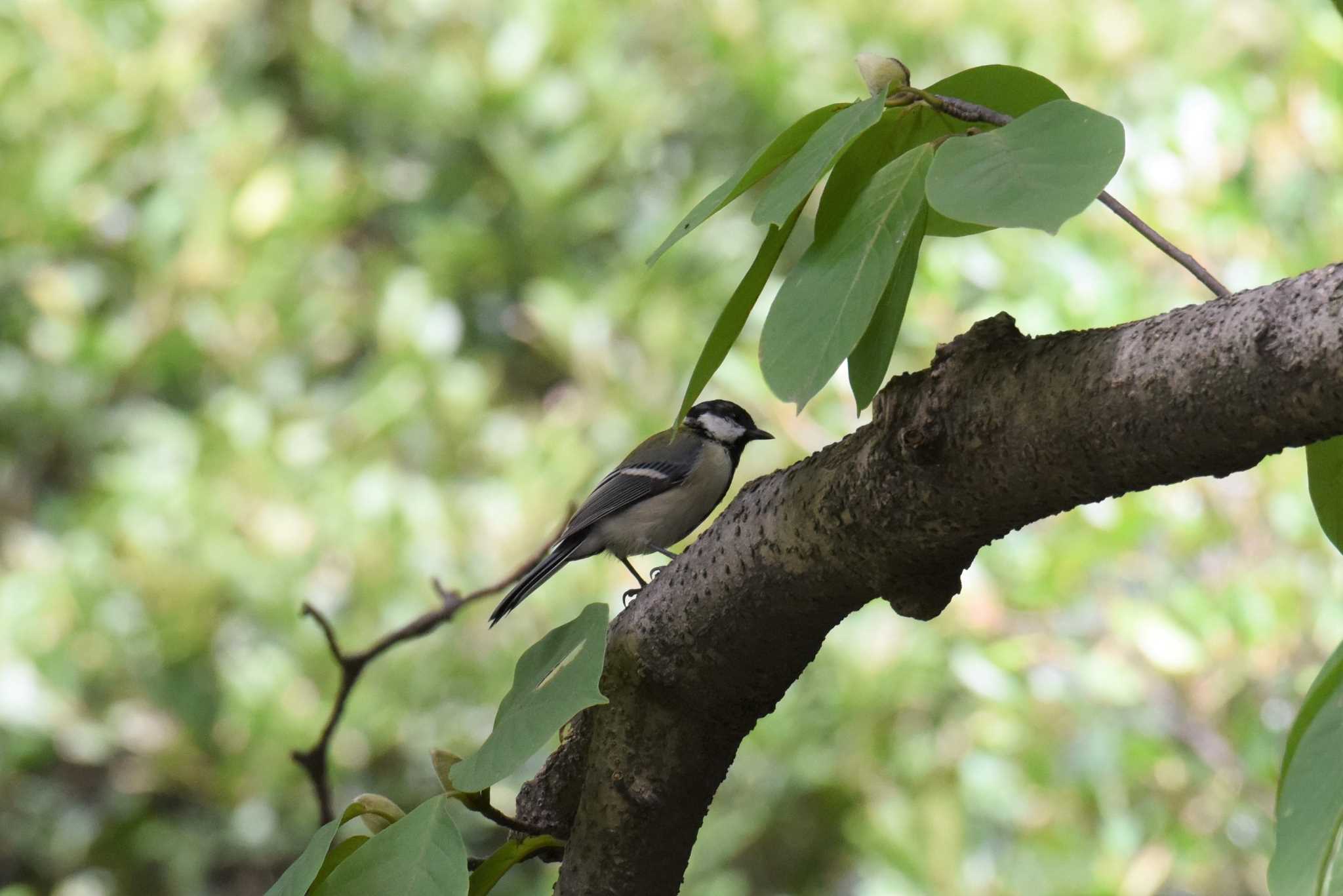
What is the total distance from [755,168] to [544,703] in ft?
0.88

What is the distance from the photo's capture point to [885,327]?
2.07 ft

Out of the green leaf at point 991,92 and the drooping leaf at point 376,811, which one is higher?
the green leaf at point 991,92

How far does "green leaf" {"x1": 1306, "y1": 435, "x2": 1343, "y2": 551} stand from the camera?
2.01ft

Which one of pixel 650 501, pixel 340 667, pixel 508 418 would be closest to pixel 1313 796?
pixel 340 667

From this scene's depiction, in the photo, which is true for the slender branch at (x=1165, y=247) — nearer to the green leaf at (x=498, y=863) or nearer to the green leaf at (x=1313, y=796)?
the green leaf at (x=1313, y=796)

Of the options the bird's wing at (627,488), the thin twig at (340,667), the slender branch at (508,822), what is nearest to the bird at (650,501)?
the bird's wing at (627,488)

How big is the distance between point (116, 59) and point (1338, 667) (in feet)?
12.9

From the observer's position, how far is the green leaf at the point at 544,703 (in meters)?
0.60

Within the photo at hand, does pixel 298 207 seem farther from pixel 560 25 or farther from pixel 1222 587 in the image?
pixel 1222 587

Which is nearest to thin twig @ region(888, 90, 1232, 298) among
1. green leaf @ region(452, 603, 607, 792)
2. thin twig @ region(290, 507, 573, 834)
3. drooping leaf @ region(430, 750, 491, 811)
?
green leaf @ region(452, 603, 607, 792)

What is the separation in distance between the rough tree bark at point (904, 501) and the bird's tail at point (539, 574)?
2.76 ft

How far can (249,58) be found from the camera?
4281 mm

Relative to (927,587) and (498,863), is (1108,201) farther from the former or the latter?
(498,863)

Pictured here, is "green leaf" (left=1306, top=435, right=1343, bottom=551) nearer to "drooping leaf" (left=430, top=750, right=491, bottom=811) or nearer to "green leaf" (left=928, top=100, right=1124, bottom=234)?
"green leaf" (left=928, top=100, right=1124, bottom=234)
